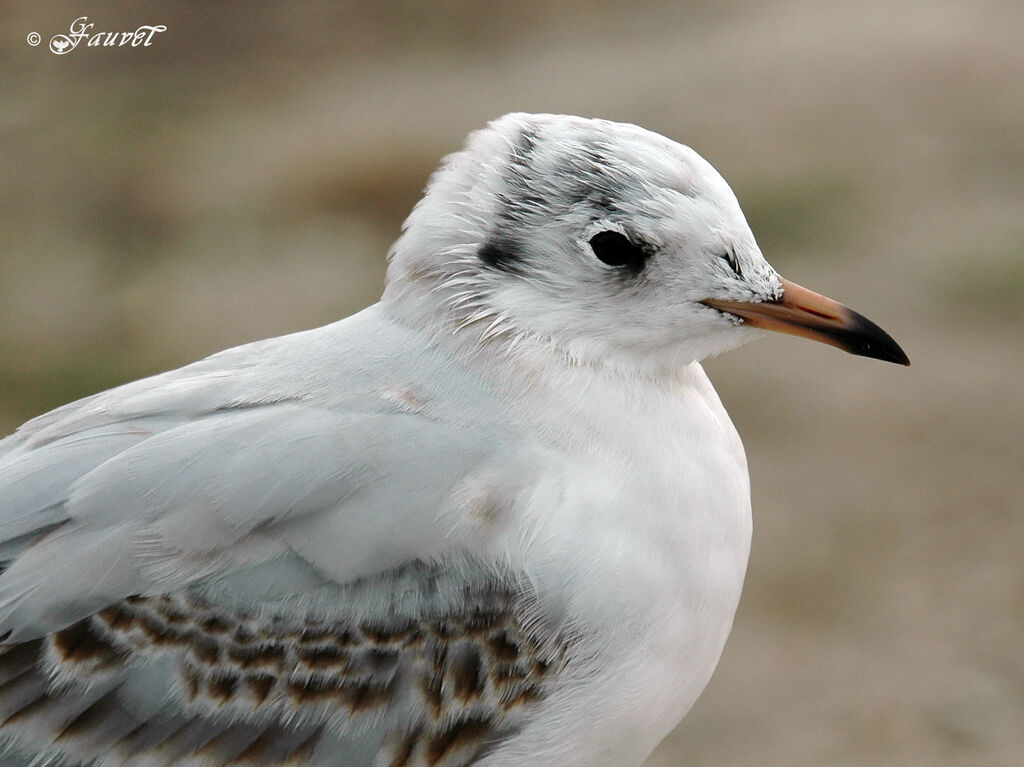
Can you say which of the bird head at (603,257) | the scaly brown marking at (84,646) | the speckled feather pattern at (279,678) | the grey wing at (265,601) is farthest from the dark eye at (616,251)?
the scaly brown marking at (84,646)

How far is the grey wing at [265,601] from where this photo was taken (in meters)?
2.09

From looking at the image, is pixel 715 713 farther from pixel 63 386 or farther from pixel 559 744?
pixel 63 386

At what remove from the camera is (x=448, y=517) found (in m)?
2.12

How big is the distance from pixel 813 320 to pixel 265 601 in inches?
39.7

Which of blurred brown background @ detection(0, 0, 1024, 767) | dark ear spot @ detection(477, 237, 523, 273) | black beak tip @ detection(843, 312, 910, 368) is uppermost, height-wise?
dark ear spot @ detection(477, 237, 523, 273)

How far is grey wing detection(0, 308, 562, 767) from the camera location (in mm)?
2092

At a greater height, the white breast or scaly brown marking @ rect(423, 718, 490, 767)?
the white breast

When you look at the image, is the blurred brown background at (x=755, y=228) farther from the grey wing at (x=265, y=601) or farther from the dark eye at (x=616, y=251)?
the dark eye at (x=616, y=251)

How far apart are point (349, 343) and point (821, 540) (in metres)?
2.85

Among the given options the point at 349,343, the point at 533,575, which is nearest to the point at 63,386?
the point at 349,343

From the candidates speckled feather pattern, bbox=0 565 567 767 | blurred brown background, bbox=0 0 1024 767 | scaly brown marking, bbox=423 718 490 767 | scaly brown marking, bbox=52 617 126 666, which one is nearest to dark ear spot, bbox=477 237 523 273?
speckled feather pattern, bbox=0 565 567 767

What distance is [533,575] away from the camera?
83.5 inches

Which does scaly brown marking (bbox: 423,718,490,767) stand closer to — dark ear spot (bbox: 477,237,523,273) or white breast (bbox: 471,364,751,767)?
white breast (bbox: 471,364,751,767)

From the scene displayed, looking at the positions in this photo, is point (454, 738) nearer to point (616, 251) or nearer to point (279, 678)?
point (279, 678)
